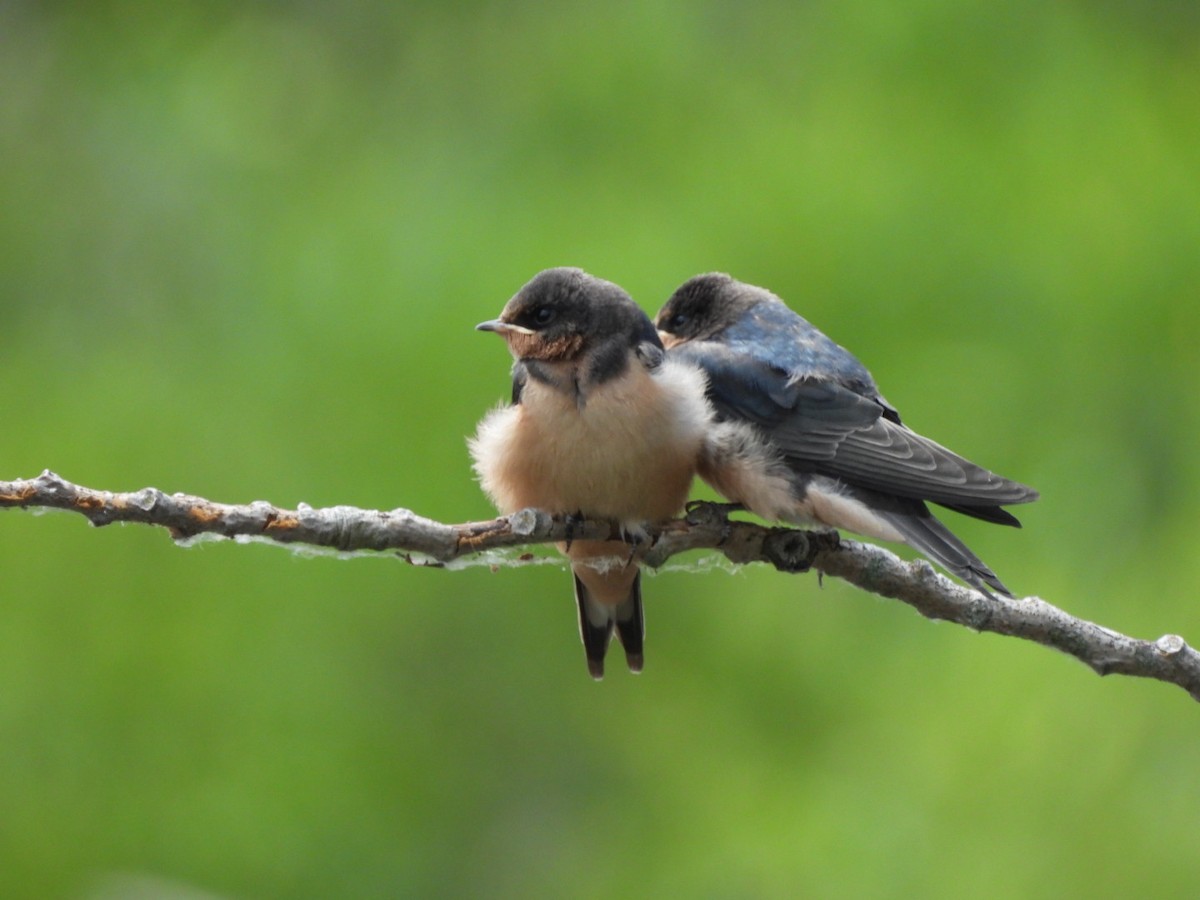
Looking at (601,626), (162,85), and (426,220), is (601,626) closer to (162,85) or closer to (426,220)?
(426,220)

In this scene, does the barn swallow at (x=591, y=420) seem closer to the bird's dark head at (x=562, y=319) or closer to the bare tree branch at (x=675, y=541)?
the bird's dark head at (x=562, y=319)

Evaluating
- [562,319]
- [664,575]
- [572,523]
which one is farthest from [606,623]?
[664,575]

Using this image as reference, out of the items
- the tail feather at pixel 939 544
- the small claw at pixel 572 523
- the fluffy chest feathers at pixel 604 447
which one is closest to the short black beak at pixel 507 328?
the fluffy chest feathers at pixel 604 447

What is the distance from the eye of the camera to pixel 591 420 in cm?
350

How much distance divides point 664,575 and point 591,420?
4106 mm

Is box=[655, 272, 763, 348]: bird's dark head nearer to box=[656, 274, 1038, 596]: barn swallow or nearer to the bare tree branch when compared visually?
box=[656, 274, 1038, 596]: barn swallow

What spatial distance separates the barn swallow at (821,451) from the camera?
339 cm

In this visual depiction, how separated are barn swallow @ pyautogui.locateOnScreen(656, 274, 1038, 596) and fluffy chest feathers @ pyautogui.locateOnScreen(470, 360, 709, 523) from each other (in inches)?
5.4

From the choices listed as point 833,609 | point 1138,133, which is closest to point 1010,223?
point 1138,133

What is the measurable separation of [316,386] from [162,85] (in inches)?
116

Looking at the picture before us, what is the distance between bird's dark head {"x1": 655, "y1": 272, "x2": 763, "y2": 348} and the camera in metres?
4.21

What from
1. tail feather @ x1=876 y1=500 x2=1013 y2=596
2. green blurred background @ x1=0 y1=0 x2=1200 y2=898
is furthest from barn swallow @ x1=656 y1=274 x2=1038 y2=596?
green blurred background @ x1=0 y1=0 x2=1200 y2=898

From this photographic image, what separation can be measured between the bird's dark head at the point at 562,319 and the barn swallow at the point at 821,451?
0.34 m

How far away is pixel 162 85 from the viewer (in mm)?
9273
